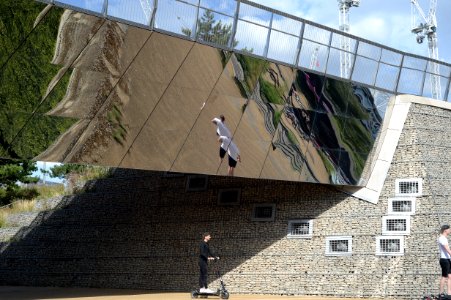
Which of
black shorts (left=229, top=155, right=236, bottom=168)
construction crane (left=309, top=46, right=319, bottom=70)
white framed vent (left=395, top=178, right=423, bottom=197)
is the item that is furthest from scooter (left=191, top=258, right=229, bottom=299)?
white framed vent (left=395, top=178, right=423, bottom=197)

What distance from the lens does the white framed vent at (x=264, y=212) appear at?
24453 mm

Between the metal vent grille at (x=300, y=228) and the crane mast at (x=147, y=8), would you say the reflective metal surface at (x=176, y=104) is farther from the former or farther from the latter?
the metal vent grille at (x=300, y=228)

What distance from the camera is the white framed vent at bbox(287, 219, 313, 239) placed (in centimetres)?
2364

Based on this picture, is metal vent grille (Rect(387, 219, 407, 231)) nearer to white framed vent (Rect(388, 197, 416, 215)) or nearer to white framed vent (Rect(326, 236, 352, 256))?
white framed vent (Rect(388, 197, 416, 215))

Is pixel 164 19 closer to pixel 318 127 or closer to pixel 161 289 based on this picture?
pixel 318 127

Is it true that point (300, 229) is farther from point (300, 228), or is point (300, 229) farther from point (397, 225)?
point (397, 225)

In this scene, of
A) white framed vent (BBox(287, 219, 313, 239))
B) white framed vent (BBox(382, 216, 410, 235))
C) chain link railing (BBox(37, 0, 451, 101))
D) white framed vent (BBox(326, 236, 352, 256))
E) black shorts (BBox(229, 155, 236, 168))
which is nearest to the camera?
chain link railing (BBox(37, 0, 451, 101))

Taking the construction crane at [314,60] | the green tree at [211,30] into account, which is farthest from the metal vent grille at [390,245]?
the green tree at [211,30]

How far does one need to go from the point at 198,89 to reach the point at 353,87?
6.23 metres

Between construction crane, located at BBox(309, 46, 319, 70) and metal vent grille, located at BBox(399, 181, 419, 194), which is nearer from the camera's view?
construction crane, located at BBox(309, 46, 319, 70)

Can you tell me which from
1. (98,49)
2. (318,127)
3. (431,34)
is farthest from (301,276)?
(431,34)

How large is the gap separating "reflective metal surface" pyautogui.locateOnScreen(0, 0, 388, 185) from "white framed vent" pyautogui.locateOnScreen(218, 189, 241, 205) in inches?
132

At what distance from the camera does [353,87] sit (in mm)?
23125

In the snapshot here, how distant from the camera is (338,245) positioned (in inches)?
906
